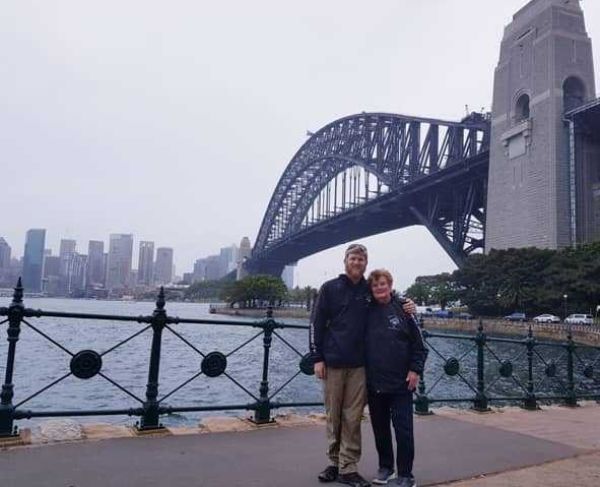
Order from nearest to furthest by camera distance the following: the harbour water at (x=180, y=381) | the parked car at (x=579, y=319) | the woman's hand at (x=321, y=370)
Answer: the woman's hand at (x=321, y=370) → the harbour water at (x=180, y=381) → the parked car at (x=579, y=319)

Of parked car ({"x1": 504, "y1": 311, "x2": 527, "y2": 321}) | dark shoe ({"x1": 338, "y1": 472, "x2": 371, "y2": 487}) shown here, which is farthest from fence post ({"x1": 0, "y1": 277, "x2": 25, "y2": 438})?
parked car ({"x1": 504, "y1": 311, "x2": 527, "y2": 321})

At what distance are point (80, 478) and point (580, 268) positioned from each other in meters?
44.2

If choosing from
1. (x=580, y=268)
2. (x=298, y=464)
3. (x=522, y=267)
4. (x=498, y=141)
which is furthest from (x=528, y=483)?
(x=498, y=141)

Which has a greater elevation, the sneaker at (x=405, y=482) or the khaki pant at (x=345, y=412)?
the khaki pant at (x=345, y=412)

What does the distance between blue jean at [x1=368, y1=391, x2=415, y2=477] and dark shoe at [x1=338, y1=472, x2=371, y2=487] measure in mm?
248

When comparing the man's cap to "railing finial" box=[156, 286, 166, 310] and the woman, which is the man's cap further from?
"railing finial" box=[156, 286, 166, 310]

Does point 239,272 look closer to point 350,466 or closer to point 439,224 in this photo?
point 439,224

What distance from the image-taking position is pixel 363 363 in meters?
3.99

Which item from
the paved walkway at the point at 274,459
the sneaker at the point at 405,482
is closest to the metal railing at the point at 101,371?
the paved walkway at the point at 274,459

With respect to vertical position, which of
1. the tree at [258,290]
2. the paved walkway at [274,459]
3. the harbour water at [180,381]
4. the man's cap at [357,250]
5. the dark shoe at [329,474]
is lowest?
the harbour water at [180,381]

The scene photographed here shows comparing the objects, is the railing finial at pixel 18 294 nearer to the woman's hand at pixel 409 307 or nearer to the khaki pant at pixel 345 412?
the khaki pant at pixel 345 412

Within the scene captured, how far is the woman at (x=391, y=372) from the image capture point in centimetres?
389

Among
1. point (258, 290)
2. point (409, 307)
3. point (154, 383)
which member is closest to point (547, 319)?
point (154, 383)

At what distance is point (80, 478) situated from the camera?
3717 mm
